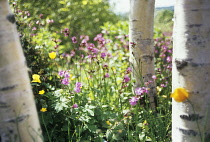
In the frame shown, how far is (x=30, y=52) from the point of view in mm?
2475

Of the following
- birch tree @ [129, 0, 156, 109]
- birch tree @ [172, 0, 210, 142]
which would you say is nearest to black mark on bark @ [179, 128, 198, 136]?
birch tree @ [172, 0, 210, 142]

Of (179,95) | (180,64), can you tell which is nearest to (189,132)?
(179,95)

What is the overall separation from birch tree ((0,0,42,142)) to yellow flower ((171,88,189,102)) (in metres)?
0.77

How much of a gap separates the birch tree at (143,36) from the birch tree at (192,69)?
961 mm

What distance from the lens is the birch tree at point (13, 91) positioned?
1201 mm

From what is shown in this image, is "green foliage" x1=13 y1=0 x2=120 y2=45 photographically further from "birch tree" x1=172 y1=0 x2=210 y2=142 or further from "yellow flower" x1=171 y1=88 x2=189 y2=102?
"yellow flower" x1=171 y1=88 x2=189 y2=102

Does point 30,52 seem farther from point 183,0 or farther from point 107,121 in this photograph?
point 183,0

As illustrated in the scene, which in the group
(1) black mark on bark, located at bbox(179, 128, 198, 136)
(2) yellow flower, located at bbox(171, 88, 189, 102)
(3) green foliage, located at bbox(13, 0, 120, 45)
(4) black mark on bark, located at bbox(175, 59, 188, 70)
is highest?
(3) green foliage, located at bbox(13, 0, 120, 45)

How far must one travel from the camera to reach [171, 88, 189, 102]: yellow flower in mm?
1297

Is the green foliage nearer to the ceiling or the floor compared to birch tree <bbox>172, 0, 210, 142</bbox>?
nearer to the ceiling

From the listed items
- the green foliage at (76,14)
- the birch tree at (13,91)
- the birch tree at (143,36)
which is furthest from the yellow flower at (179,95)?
the green foliage at (76,14)

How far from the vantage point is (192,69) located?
4.44 ft

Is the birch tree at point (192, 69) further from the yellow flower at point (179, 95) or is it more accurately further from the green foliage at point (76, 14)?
the green foliage at point (76, 14)

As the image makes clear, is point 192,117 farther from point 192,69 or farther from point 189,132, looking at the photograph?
point 192,69
